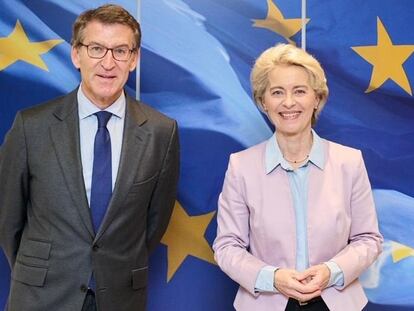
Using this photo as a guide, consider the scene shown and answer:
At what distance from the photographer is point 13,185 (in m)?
1.96

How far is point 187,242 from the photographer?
105 inches

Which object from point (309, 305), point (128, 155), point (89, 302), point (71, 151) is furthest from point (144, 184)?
point (309, 305)

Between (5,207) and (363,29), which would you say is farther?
(363,29)

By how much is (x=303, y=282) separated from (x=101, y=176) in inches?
29.1

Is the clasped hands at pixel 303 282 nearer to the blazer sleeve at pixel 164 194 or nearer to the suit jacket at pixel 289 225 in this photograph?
the suit jacket at pixel 289 225

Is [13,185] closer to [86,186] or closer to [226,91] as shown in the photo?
[86,186]

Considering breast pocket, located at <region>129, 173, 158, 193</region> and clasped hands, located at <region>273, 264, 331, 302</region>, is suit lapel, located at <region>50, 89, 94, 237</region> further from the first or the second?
clasped hands, located at <region>273, 264, 331, 302</region>

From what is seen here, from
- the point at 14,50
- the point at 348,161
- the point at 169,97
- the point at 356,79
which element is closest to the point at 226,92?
the point at 169,97

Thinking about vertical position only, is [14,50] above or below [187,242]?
above

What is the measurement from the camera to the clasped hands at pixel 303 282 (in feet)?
6.14

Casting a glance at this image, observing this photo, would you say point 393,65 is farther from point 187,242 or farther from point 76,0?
point 76,0

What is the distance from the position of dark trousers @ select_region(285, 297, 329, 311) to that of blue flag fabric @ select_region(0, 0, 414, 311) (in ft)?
2.38

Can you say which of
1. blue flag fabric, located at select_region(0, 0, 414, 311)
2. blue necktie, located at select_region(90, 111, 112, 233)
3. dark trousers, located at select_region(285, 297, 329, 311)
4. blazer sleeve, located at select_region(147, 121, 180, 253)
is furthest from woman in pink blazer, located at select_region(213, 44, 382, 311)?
blue flag fabric, located at select_region(0, 0, 414, 311)

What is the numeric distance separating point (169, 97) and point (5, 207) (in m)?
0.92
